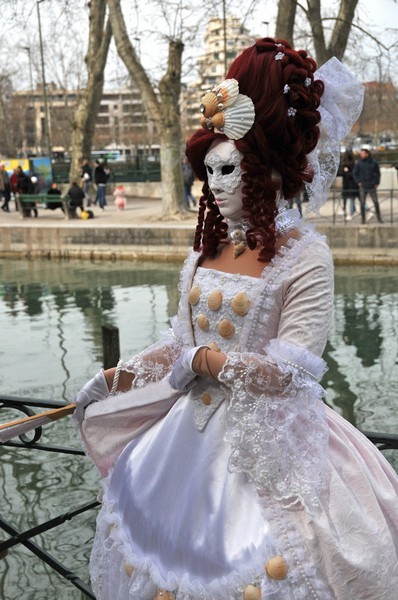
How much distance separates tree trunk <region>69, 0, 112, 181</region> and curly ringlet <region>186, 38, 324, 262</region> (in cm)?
2180

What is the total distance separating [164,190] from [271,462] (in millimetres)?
18680

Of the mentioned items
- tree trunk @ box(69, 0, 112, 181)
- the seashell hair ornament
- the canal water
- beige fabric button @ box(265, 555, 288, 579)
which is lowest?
the canal water

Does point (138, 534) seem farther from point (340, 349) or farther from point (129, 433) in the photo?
point (340, 349)

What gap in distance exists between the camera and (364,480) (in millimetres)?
2199

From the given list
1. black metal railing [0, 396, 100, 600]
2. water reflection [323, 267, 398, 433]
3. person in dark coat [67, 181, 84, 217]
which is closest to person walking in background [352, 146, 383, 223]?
water reflection [323, 267, 398, 433]

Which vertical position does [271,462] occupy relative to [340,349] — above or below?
above

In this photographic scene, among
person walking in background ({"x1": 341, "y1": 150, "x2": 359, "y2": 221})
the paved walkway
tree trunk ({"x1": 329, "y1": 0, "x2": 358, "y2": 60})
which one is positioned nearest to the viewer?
person walking in background ({"x1": 341, "y1": 150, "x2": 359, "y2": 221})

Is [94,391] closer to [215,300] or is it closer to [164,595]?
[215,300]

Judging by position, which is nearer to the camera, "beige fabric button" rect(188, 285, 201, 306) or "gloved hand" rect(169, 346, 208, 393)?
"gloved hand" rect(169, 346, 208, 393)

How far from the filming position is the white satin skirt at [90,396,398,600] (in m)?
2.08

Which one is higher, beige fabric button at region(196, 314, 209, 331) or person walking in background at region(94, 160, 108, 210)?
beige fabric button at region(196, 314, 209, 331)

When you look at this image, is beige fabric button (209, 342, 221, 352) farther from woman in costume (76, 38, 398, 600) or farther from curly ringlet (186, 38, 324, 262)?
curly ringlet (186, 38, 324, 262)

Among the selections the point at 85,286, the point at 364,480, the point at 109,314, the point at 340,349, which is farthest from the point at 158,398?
the point at 85,286

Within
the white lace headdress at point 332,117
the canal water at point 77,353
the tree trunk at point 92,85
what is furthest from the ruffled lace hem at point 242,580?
the tree trunk at point 92,85
